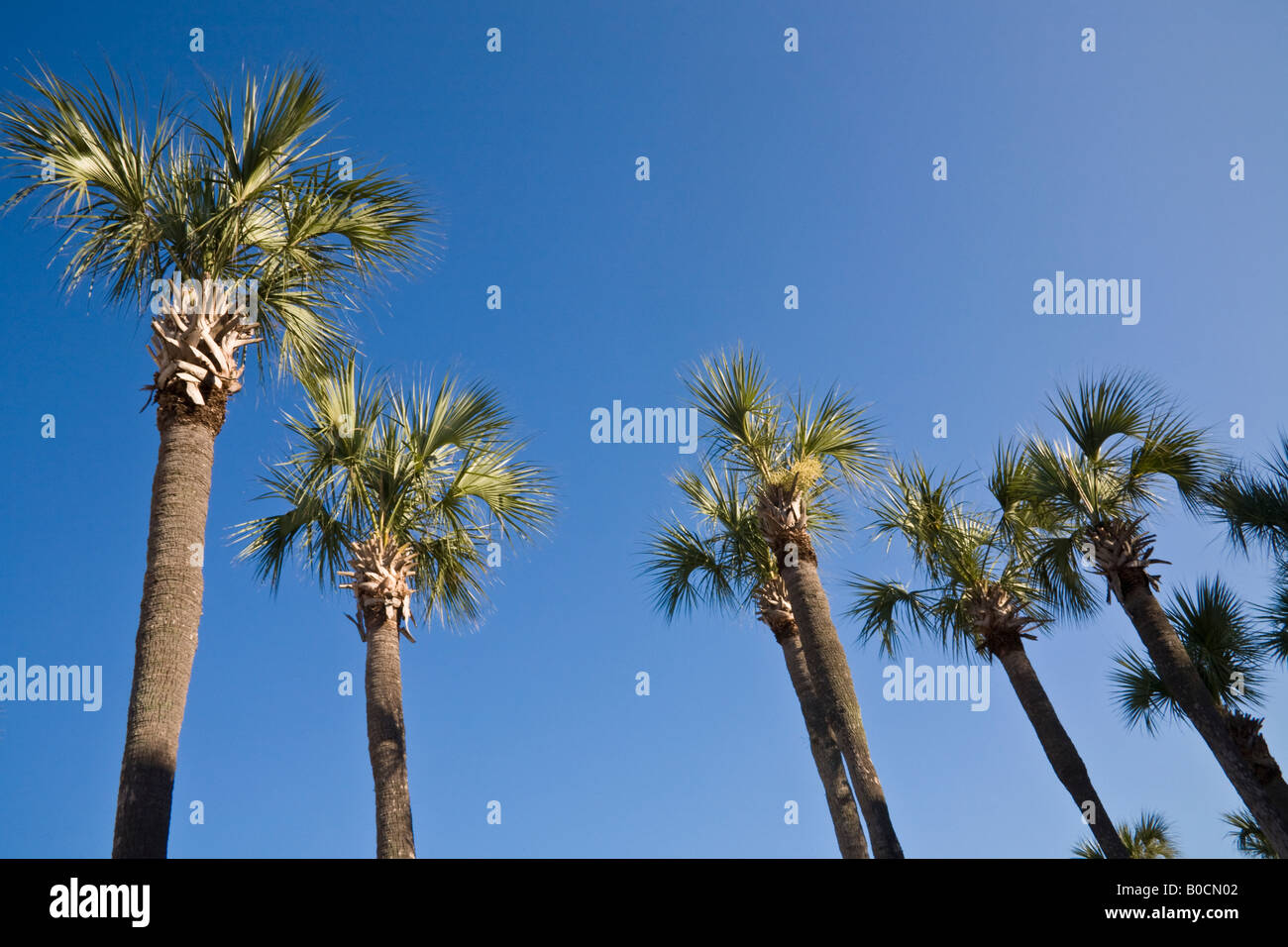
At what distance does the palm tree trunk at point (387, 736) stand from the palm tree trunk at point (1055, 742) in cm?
945

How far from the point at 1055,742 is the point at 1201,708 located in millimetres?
2388

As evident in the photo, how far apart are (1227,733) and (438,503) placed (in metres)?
10.6

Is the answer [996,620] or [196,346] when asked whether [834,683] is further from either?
[196,346]

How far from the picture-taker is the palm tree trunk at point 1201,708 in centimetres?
1206

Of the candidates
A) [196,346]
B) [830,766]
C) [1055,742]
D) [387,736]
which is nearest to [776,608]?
[830,766]

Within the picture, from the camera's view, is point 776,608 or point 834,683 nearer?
point 834,683

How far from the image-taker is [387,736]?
402 inches

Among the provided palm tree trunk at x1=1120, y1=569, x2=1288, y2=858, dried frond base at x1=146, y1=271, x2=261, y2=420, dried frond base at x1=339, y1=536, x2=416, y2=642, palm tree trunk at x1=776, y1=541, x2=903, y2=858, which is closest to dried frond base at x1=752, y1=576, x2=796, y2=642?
palm tree trunk at x1=776, y1=541, x2=903, y2=858

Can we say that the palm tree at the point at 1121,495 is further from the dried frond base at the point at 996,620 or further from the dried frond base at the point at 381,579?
the dried frond base at the point at 381,579

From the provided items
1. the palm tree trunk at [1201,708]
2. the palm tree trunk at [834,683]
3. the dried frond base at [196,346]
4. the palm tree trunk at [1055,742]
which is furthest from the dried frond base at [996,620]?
the dried frond base at [196,346]

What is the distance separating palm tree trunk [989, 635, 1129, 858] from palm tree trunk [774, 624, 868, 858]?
3150 millimetres
